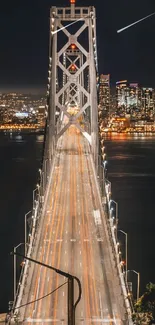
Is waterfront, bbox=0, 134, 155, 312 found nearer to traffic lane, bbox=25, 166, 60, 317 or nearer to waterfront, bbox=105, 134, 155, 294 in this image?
waterfront, bbox=105, 134, 155, 294

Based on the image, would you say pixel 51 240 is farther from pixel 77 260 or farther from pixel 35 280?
pixel 35 280

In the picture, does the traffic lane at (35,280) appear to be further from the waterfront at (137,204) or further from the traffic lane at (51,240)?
the waterfront at (137,204)

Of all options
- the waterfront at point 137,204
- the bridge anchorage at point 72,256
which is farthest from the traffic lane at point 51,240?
the waterfront at point 137,204

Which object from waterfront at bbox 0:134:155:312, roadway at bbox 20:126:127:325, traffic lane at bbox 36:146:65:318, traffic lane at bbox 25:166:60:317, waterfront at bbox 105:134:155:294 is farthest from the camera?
waterfront at bbox 105:134:155:294

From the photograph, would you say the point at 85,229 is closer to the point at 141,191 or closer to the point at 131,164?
the point at 141,191

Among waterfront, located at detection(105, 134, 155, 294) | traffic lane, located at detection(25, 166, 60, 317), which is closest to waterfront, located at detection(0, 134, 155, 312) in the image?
waterfront, located at detection(105, 134, 155, 294)

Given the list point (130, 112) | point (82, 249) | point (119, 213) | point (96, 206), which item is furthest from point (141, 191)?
point (130, 112)
